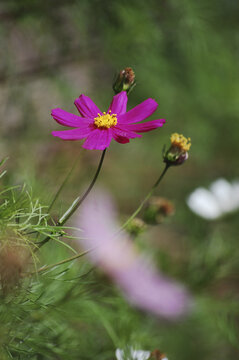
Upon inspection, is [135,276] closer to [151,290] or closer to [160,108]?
[151,290]

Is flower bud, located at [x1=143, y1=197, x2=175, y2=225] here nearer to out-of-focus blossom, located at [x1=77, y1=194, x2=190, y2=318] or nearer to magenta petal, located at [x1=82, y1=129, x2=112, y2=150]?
out-of-focus blossom, located at [x1=77, y1=194, x2=190, y2=318]

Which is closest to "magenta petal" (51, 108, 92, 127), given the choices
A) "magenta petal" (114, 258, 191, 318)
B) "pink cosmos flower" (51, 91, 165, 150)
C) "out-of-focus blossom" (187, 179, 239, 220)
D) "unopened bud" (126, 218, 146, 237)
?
"pink cosmos flower" (51, 91, 165, 150)

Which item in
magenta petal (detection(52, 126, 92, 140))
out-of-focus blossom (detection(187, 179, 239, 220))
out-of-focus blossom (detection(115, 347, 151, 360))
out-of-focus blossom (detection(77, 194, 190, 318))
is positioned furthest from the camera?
out-of-focus blossom (detection(187, 179, 239, 220))

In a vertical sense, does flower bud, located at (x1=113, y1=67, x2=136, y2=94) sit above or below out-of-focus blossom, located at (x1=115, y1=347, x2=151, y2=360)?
above

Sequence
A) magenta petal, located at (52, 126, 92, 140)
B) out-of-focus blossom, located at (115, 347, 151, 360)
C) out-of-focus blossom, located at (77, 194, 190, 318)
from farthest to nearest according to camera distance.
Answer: out-of-focus blossom, located at (77, 194, 190, 318)
out-of-focus blossom, located at (115, 347, 151, 360)
magenta petal, located at (52, 126, 92, 140)

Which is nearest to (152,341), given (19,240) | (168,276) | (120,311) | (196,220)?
(120,311)

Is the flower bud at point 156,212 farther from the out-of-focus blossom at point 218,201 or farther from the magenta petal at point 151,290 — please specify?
the out-of-focus blossom at point 218,201

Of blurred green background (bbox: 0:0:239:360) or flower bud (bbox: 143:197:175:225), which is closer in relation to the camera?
flower bud (bbox: 143:197:175:225)

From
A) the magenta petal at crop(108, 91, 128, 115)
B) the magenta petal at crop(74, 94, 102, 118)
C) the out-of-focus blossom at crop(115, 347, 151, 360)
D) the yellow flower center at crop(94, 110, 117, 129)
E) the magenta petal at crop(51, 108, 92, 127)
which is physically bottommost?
the out-of-focus blossom at crop(115, 347, 151, 360)
